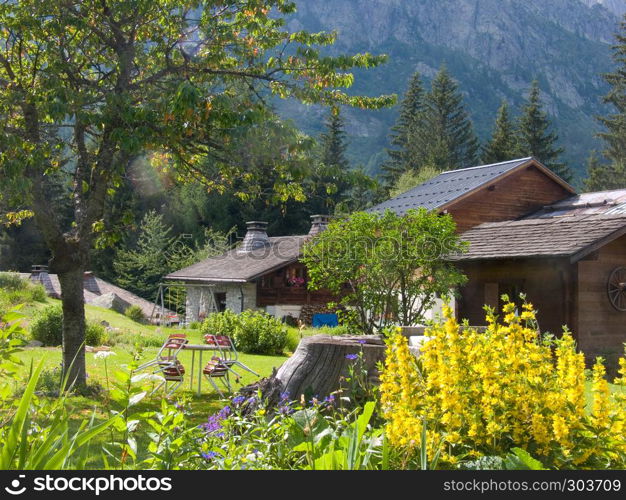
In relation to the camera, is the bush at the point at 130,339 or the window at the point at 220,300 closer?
the bush at the point at 130,339

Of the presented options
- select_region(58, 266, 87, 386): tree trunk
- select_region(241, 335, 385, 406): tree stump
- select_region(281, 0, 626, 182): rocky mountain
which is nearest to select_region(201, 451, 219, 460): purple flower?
select_region(241, 335, 385, 406): tree stump

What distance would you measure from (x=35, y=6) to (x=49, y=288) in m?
24.1

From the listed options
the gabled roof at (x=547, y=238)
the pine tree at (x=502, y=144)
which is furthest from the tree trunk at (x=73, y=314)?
the pine tree at (x=502, y=144)

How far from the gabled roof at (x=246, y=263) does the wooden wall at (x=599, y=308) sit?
43.7 feet

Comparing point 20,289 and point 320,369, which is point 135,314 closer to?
point 20,289

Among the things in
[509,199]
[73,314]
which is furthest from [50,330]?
[509,199]

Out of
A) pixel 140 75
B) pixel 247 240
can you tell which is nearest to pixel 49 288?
pixel 247 240

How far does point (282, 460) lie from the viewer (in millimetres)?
3420

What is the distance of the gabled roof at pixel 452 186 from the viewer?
22.1 metres

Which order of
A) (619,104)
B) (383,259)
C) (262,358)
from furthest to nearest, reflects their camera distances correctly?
(619,104) < (262,358) < (383,259)

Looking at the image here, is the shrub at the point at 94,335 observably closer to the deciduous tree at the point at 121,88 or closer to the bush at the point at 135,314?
the deciduous tree at the point at 121,88

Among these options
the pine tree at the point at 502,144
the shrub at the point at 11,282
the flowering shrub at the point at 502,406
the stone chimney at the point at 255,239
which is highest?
the pine tree at the point at 502,144

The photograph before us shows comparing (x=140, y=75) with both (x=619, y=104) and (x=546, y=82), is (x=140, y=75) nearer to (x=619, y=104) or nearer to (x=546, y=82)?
(x=619, y=104)

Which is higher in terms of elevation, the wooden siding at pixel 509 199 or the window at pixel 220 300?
the wooden siding at pixel 509 199
